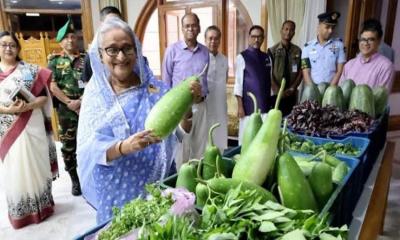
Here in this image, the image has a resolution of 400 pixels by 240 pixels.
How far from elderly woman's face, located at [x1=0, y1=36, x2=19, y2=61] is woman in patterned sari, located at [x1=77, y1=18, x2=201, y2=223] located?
4.28ft

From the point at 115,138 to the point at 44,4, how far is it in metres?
5.13

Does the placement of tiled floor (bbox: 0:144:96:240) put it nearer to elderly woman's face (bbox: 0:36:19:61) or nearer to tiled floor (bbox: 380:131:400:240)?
elderly woman's face (bbox: 0:36:19:61)

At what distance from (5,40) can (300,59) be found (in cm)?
260

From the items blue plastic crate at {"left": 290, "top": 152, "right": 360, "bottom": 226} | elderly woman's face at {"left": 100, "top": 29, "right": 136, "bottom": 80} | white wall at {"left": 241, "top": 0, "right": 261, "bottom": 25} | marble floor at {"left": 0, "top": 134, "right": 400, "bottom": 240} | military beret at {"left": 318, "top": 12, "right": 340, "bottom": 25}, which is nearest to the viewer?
blue plastic crate at {"left": 290, "top": 152, "right": 360, "bottom": 226}

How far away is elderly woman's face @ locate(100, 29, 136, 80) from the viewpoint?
3.52 ft

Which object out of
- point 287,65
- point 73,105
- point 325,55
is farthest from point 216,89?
point 73,105

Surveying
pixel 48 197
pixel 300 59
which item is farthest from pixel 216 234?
pixel 300 59

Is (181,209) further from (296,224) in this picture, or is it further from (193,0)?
(193,0)

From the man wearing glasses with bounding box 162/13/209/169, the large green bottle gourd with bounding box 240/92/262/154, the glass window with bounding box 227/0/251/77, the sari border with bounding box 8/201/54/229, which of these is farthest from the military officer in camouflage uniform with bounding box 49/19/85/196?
the glass window with bounding box 227/0/251/77

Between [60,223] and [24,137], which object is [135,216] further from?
[60,223]

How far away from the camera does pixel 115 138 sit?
44.9 inches

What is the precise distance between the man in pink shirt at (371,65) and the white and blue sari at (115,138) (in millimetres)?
1764

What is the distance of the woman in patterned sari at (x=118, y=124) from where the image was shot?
109cm

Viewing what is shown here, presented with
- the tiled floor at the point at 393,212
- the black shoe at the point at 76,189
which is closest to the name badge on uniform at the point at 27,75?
the black shoe at the point at 76,189
